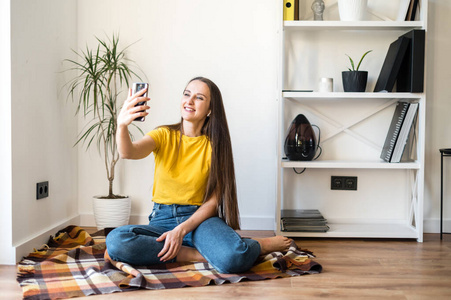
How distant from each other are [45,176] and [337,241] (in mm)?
1658

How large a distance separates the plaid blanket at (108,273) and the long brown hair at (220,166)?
0.27m

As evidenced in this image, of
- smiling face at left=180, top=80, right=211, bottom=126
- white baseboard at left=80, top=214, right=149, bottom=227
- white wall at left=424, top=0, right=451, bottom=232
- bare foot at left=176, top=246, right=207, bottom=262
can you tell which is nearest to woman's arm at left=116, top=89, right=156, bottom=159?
smiling face at left=180, top=80, right=211, bottom=126

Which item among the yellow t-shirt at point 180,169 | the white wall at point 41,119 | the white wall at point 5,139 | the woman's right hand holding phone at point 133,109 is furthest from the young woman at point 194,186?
the white wall at point 41,119

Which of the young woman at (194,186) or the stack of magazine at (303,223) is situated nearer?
the young woman at (194,186)

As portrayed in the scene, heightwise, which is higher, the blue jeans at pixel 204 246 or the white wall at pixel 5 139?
the white wall at pixel 5 139

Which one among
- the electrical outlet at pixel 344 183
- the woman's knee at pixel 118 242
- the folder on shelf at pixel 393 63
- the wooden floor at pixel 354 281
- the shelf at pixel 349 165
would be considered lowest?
the wooden floor at pixel 354 281

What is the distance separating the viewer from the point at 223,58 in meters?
3.24

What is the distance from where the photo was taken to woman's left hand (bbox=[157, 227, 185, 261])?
2229 mm

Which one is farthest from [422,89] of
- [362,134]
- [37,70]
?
[37,70]

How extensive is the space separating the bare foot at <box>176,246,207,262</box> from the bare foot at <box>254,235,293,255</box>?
29 cm

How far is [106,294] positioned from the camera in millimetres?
1945

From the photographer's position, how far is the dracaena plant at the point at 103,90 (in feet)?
10.2

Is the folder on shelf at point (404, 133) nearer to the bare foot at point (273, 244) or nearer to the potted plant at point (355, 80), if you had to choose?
the potted plant at point (355, 80)

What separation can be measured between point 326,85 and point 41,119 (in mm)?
1586
